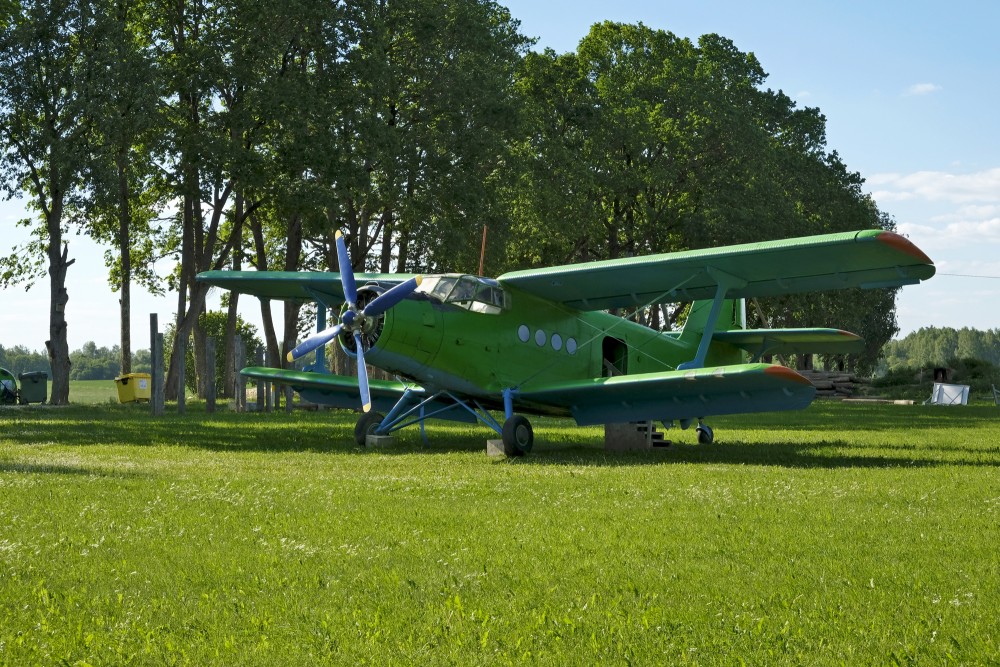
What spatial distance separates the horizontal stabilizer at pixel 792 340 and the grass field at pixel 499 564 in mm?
5776

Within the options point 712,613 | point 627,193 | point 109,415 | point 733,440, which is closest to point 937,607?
point 712,613

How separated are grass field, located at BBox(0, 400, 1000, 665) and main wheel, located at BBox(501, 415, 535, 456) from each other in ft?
7.78

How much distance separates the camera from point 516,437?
17781mm

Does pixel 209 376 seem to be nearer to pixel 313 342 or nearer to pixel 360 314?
pixel 313 342

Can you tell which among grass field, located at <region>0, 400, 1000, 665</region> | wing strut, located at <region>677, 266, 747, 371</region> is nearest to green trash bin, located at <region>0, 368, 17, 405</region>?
grass field, located at <region>0, 400, 1000, 665</region>

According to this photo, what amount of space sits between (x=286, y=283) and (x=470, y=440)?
496 cm

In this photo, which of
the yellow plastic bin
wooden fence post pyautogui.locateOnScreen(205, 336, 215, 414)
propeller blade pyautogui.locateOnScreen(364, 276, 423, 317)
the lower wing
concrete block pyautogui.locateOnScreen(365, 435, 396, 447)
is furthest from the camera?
the yellow plastic bin

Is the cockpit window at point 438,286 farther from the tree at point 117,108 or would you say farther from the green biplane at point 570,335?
the tree at point 117,108

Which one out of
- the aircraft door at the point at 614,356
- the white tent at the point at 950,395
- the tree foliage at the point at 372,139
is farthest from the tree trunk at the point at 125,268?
the white tent at the point at 950,395

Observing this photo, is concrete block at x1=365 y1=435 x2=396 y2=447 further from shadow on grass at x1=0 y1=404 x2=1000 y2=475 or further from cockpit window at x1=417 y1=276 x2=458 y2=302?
cockpit window at x1=417 y1=276 x2=458 y2=302

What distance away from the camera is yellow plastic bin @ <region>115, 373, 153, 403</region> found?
40.6m

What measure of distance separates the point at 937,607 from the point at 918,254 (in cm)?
1033

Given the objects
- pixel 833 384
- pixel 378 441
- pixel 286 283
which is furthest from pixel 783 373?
pixel 833 384

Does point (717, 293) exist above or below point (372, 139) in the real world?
below
